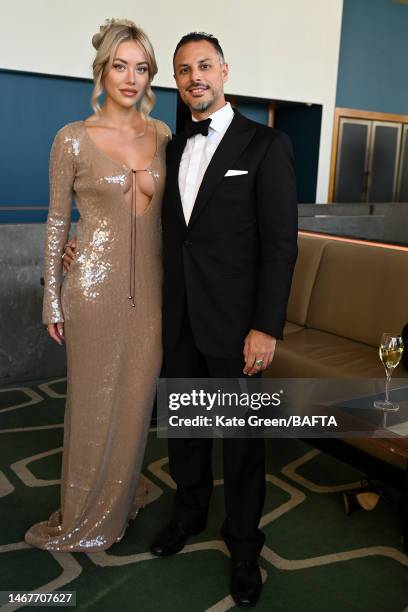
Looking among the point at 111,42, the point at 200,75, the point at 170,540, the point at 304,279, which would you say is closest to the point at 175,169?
the point at 200,75

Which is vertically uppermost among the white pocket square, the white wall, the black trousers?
the white wall

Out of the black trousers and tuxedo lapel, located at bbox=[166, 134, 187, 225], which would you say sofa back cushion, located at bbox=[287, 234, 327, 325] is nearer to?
the black trousers

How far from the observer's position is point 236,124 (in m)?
1.92

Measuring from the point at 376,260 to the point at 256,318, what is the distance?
182cm

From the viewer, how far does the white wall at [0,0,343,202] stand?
548 centimetres

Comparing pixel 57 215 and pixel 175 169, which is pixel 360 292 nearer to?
pixel 175 169

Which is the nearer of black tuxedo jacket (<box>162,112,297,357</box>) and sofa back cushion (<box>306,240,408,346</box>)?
black tuxedo jacket (<box>162,112,297,357</box>)

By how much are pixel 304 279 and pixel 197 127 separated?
6.82ft

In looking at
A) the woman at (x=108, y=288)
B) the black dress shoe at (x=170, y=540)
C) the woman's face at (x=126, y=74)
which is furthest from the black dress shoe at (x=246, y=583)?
the woman's face at (x=126, y=74)

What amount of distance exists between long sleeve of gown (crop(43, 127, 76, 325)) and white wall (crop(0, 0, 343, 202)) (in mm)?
3948

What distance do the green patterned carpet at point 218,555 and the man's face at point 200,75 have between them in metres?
1.57

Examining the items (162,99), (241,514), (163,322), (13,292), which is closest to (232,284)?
(163,322)

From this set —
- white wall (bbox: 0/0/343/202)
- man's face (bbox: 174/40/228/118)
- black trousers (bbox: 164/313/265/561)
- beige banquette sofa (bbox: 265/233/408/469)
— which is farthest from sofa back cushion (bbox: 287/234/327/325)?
white wall (bbox: 0/0/343/202)

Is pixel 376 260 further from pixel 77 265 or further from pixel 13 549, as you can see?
pixel 13 549
